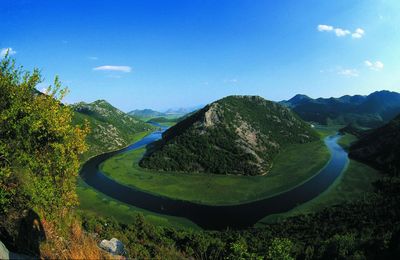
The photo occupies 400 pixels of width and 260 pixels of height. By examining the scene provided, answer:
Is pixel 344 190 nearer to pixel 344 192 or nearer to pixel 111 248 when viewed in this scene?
pixel 344 192

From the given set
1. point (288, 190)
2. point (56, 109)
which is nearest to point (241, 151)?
point (288, 190)

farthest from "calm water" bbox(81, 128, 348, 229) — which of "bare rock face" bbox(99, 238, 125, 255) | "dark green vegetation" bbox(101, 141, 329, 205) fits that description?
"bare rock face" bbox(99, 238, 125, 255)

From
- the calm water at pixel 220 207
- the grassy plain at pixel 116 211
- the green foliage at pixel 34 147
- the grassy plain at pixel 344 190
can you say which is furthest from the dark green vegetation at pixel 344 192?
the green foliage at pixel 34 147

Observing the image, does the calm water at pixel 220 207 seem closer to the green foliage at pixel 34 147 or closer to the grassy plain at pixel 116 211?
the grassy plain at pixel 116 211

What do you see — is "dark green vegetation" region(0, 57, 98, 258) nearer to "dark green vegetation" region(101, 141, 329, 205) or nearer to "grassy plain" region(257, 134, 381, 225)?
"grassy plain" region(257, 134, 381, 225)

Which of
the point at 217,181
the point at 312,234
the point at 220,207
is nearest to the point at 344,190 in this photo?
the point at 312,234

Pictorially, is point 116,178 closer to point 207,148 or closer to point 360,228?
point 207,148

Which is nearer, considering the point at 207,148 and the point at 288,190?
the point at 288,190
